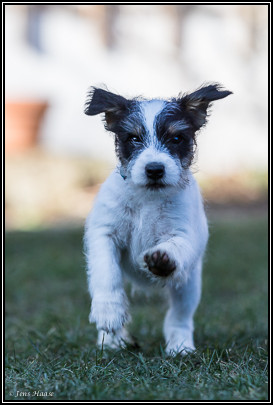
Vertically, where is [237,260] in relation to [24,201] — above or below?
below

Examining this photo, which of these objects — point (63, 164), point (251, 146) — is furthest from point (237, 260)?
point (251, 146)

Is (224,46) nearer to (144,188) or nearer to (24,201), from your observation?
(24,201)

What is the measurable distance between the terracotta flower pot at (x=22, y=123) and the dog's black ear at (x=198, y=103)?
10.7 metres

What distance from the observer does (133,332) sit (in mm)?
5887

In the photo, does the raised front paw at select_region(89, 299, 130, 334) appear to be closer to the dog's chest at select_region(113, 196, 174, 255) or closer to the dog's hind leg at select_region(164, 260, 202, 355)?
the dog's chest at select_region(113, 196, 174, 255)

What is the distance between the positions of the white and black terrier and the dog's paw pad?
0.05 m

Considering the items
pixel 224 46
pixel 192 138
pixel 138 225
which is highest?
pixel 224 46

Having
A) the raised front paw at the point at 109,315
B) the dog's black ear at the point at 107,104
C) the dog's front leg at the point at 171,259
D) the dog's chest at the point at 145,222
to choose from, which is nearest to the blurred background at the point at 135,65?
the dog's black ear at the point at 107,104

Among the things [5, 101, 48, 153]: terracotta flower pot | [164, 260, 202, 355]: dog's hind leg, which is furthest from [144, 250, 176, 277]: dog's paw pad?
[5, 101, 48, 153]: terracotta flower pot

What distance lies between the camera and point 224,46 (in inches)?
693

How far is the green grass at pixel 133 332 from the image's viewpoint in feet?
12.4

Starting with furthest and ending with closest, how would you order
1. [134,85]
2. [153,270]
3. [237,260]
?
[134,85]
[237,260]
[153,270]

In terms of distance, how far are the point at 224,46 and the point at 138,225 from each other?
45.6 feet
